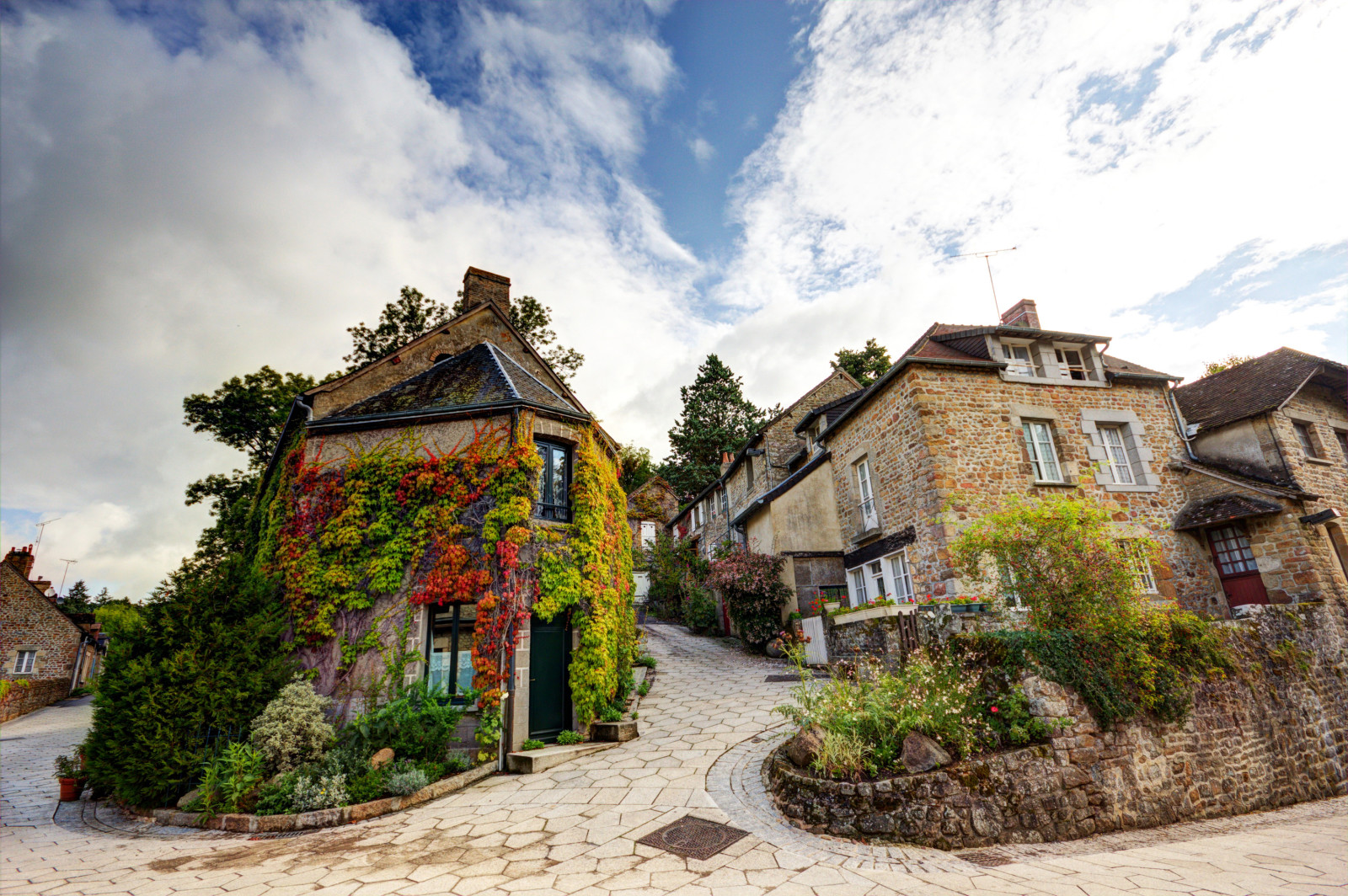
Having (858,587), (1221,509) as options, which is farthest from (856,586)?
(1221,509)

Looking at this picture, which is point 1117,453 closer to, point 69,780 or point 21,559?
point 69,780

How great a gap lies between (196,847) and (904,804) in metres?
7.68

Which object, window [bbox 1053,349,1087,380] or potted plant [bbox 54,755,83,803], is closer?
potted plant [bbox 54,755,83,803]

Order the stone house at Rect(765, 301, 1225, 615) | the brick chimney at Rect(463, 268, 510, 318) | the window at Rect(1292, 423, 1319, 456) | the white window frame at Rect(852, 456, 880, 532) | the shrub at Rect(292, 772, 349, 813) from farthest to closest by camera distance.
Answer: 1. the brick chimney at Rect(463, 268, 510, 318)
2. the white window frame at Rect(852, 456, 880, 532)
3. the window at Rect(1292, 423, 1319, 456)
4. the stone house at Rect(765, 301, 1225, 615)
5. the shrub at Rect(292, 772, 349, 813)

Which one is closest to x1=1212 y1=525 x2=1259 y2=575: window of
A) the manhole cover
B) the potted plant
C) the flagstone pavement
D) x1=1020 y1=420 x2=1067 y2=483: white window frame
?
x1=1020 y1=420 x2=1067 y2=483: white window frame

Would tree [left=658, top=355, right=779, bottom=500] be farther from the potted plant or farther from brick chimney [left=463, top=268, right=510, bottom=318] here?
the potted plant

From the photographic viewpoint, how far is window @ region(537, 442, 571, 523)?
10.8 metres

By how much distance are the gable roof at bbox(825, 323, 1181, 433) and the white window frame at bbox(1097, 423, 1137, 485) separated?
52.2 inches

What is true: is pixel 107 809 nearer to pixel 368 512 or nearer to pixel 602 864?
pixel 368 512

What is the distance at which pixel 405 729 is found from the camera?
27.2 feet

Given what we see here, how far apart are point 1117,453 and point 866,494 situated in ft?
19.7

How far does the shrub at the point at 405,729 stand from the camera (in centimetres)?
816

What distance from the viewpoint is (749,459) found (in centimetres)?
2206

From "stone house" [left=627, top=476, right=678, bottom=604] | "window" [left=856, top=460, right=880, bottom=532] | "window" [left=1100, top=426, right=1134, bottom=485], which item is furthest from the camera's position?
"stone house" [left=627, top=476, right=678, bottom=604]
